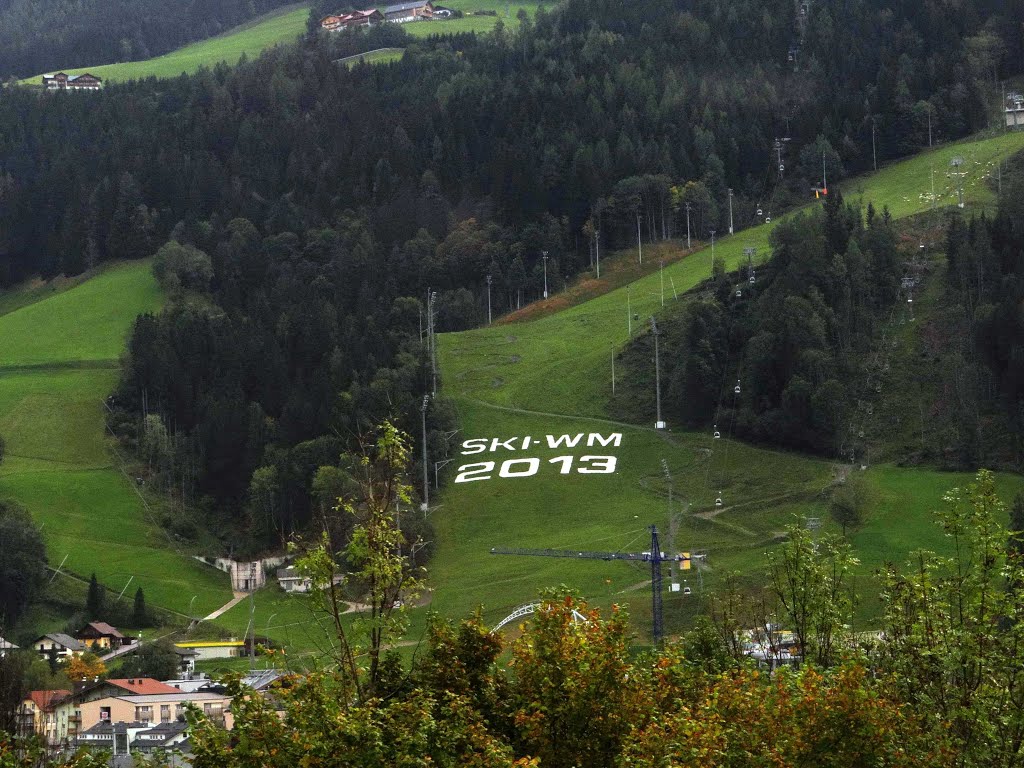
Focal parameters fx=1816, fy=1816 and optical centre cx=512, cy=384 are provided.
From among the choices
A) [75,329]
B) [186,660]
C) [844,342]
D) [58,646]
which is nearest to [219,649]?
[186,660]

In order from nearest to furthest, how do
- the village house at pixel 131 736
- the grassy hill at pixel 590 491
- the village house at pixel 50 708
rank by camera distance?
the village house at pixel 131 736
the village house at pixel 50 708
the grassy hill at pixel 590 491

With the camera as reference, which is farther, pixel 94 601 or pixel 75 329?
pixel 75 329

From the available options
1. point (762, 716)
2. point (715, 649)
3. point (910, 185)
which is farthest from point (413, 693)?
point (910, 185)

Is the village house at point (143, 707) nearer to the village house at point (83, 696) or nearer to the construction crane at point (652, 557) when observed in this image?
the village house at point (83, 696)

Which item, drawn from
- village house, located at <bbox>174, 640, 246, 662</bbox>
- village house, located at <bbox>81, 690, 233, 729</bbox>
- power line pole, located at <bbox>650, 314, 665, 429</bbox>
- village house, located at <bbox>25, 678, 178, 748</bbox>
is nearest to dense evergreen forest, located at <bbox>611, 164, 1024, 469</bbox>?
power line pole, located at <bbox>650, 314, 665, 429</bbox>

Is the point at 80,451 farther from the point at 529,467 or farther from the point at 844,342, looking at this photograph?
the point at 844,342

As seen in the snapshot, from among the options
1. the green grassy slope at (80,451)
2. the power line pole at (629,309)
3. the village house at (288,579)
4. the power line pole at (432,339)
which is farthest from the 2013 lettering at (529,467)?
the power line pole at (629,309)
